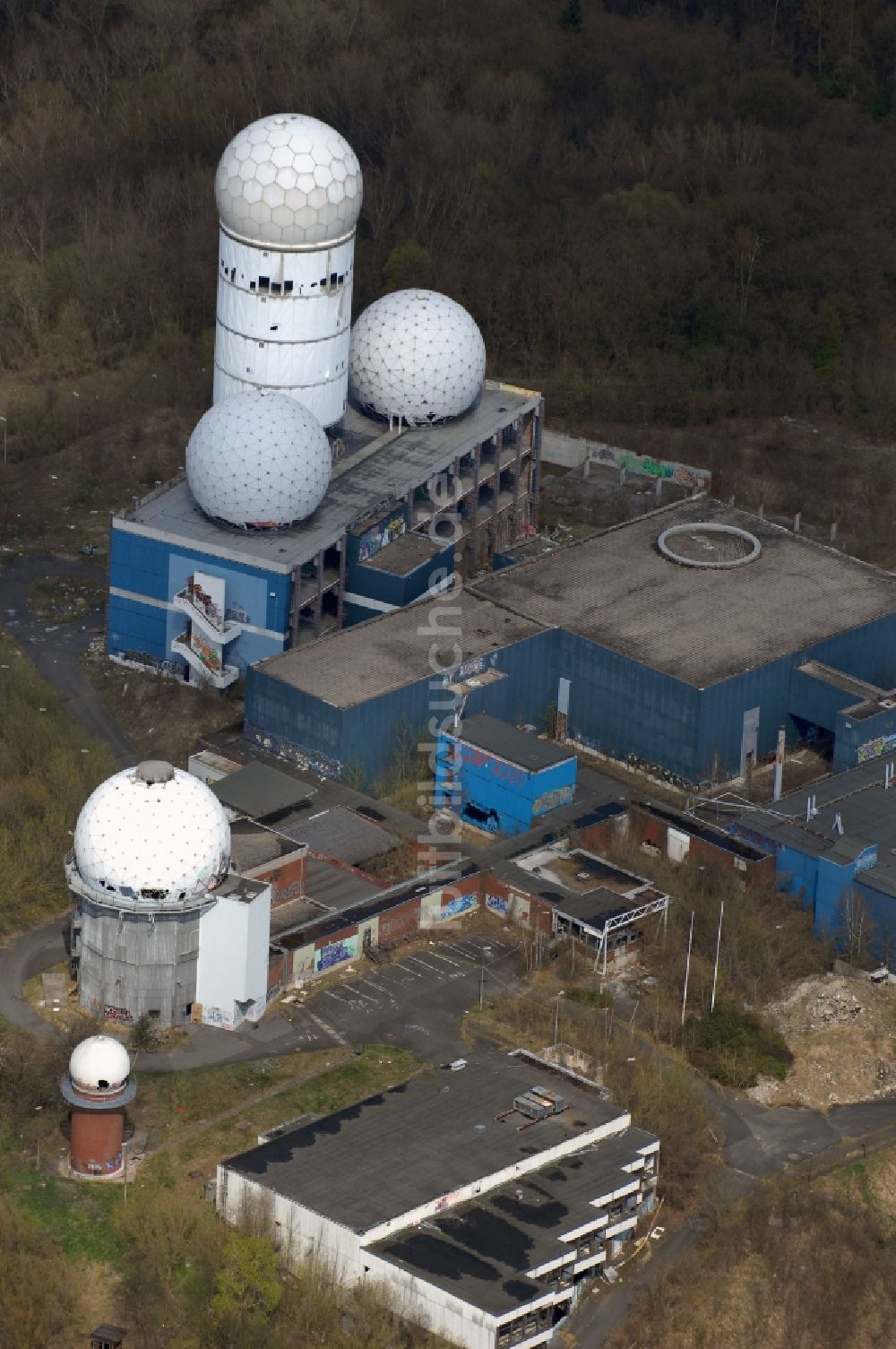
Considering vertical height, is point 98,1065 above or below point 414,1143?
above

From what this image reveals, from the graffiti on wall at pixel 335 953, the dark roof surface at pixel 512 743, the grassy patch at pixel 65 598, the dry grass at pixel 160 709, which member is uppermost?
the dark roof surface at pixel 512 743

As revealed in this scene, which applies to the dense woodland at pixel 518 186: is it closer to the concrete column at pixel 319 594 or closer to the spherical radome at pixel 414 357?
the spherical radome at pixel 414 357

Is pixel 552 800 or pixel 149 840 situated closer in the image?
pixel 149 840

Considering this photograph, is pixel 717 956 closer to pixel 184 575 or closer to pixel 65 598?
pixel 184 575

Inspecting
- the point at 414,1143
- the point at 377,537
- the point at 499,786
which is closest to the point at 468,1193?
the point at 414,1143

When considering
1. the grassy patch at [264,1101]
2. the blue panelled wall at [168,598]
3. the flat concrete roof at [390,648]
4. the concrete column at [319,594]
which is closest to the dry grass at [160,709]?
the blue panelled wall at [168,598]

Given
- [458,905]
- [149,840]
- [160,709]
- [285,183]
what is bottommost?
[160,709]
